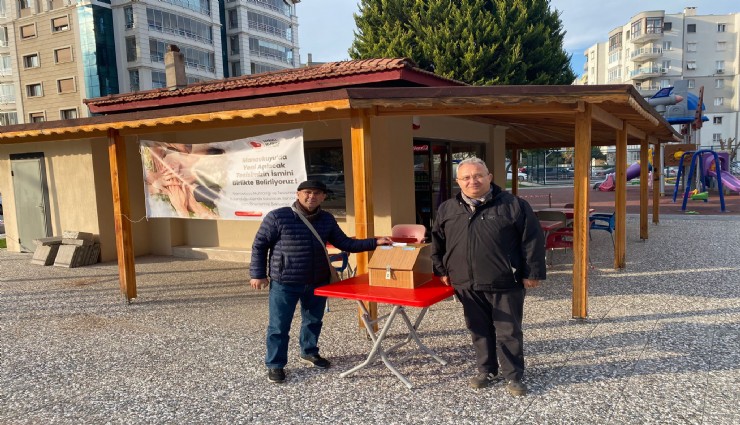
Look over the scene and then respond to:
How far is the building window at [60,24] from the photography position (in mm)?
41312

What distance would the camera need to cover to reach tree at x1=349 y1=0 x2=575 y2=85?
19547 mm

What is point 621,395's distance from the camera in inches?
140

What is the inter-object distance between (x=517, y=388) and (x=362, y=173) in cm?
241

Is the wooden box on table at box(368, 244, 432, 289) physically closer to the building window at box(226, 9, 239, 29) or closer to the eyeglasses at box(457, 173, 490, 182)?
the eyeglasses at box(457, 173, 490, 182)

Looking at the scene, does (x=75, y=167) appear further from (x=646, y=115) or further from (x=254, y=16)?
(x=254, y=16)

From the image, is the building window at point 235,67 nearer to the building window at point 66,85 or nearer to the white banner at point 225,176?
the building window at point 66,85

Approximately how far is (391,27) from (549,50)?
6.41 metres

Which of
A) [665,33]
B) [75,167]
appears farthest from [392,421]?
[665,33]

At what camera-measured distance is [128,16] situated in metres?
41.7

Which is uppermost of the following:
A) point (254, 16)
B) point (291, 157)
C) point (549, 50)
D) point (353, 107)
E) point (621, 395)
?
point (254, 16)

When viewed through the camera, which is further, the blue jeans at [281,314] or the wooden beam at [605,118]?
the wooden beam at [605,118]

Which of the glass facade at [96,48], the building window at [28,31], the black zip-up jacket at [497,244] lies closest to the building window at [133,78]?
the glass facade at [96,48]

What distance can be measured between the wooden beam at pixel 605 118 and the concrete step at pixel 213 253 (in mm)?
5884

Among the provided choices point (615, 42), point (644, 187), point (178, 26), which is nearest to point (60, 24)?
point (178, 26)
